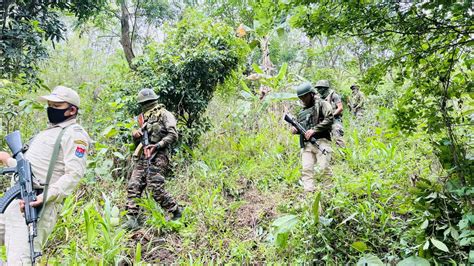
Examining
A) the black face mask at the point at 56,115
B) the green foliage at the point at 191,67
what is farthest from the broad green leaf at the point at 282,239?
the green foliage at the point at 191,67

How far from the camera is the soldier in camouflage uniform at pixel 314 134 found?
443 centimetres

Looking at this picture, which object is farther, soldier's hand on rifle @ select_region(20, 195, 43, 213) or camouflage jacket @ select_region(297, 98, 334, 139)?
camouflage jacket @ select_region(297, 98, 334, 139)

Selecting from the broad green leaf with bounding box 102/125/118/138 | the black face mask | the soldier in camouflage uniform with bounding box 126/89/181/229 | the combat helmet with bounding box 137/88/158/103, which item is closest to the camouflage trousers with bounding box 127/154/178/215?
the soldier in camouflage uniform with bounding box 126/89/181/229

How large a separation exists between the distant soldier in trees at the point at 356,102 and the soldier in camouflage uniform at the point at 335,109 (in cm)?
229

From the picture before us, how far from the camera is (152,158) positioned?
4316mm

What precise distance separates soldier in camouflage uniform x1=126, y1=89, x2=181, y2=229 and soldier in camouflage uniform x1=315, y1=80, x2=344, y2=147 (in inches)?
115

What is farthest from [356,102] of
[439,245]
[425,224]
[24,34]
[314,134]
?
[24,34]

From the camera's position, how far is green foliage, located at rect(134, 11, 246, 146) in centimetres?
582

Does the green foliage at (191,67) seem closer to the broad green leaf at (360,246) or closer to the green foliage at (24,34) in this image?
the green foliage at (24,34)

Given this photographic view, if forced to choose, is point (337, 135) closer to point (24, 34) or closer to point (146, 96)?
point (146, 96)

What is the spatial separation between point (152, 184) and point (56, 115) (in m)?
1.66

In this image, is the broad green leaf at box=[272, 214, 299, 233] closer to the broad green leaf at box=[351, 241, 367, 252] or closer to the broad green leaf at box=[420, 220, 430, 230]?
the broad green leaf at box=[351, 241, 367, 252]

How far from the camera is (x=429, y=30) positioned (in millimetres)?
2316

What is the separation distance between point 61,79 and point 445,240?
1394 centimetres
